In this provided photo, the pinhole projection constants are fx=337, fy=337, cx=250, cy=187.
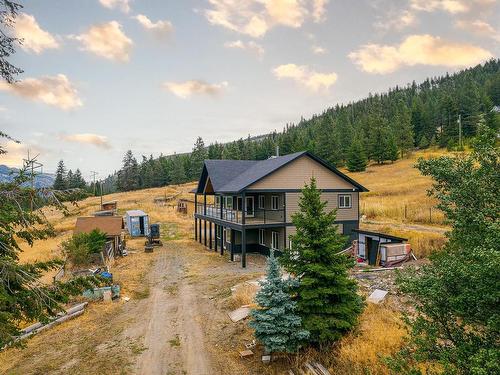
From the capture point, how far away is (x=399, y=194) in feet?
154

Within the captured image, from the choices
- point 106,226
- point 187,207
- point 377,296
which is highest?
point 187,207

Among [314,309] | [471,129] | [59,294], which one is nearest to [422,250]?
[314,309]

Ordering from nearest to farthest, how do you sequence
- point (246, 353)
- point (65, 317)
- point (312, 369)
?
point (312, 369) < point (246, 353) < point (65, 317)

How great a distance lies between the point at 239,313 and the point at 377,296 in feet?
21.1

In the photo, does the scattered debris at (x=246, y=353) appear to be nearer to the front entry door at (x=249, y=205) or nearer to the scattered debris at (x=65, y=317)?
the scattered debris at (x=65, y=317)

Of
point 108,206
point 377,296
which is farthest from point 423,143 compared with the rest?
point 377,296

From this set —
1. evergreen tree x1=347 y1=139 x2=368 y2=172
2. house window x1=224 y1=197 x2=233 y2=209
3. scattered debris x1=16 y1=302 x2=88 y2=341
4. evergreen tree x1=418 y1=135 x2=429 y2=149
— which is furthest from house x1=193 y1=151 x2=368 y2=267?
evergreen tree x1=418 y1=135 x2=429 y2=149

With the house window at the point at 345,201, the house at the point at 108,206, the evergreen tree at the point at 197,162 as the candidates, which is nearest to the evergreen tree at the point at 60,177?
the evergreen tree at the point at 197,162

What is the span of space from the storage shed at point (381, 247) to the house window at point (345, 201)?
4471mm

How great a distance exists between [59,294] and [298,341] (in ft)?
25.6

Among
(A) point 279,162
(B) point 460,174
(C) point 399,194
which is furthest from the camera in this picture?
(C) point 399,194

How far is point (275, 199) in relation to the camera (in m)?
28.8

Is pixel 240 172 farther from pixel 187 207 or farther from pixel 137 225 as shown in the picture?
pixel 187 207

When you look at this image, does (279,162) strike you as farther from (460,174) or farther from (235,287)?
(460,174)
